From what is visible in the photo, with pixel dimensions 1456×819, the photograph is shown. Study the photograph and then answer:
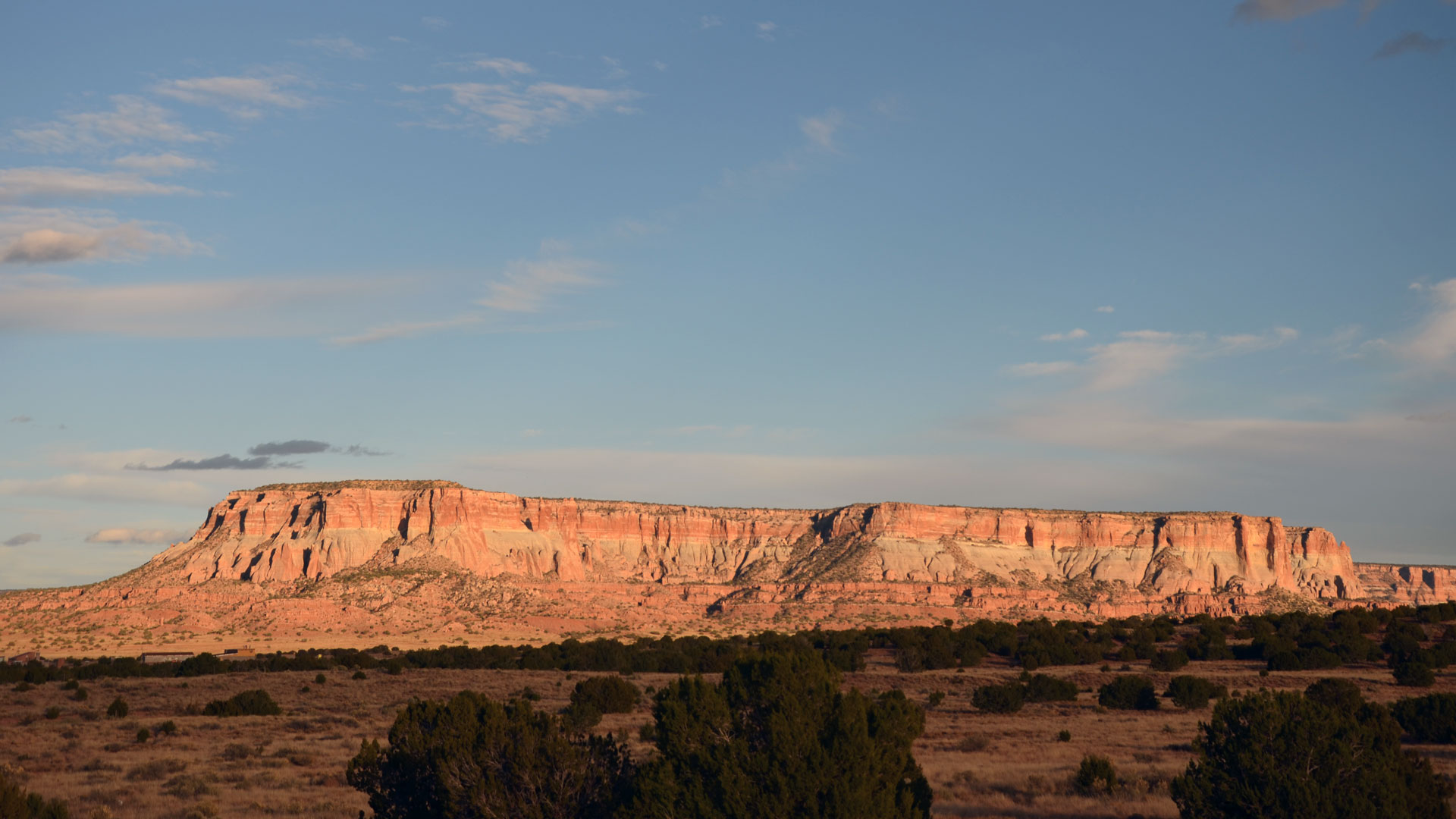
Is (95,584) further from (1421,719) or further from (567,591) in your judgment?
(1421,719)

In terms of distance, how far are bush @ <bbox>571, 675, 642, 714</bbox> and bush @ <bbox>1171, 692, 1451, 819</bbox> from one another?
82.7 feet

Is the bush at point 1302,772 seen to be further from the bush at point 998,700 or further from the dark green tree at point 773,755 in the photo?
the bush at point 998,700

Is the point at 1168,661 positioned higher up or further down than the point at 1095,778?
Result: further down

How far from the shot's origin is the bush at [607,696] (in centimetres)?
4009

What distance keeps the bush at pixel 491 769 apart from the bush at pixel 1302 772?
924cm

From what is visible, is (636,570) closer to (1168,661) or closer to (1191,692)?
(1168,661)

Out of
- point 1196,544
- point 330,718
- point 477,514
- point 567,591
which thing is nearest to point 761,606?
point 567,591

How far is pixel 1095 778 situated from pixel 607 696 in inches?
835

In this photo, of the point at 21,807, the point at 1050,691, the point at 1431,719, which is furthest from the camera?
the point at 1050,691

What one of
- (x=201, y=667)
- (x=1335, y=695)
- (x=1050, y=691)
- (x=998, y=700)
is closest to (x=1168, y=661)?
(x=1050, y=691)

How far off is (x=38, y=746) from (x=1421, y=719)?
129 feet

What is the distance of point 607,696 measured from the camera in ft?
134

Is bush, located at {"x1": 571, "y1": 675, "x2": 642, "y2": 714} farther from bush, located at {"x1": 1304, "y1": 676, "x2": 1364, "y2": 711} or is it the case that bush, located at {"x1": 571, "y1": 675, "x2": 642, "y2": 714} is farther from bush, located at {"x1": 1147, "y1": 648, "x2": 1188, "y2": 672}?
bush, located at {"x1": 1147, "y1": 648, "x2": 1188, "y2": 672}

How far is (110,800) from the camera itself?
2403 centimetres
